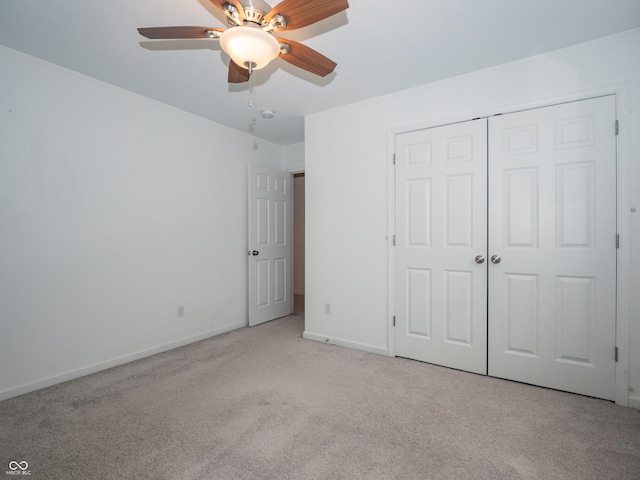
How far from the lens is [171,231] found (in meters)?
3.27

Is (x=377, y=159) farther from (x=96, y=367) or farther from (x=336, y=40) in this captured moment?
(x=96, y=367)

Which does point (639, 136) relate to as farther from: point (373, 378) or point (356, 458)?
point (356, 458)

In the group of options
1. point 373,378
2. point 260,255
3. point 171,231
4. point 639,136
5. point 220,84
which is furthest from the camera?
point 260,255

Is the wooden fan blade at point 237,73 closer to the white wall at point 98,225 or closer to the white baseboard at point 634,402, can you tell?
Result: the white wall at point 98,225

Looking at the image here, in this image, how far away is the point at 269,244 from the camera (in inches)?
168

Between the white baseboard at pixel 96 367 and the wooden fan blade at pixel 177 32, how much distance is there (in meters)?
2.57

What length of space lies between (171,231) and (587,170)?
3634mm

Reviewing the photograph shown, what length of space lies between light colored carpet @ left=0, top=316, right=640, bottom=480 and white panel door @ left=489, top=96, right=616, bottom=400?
0.79ft

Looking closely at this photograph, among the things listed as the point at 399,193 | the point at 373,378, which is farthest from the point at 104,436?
the point at 399,193

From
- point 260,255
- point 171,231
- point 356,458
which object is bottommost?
point 356,458

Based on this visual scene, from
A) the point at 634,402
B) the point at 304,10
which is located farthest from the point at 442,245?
the point at 304,10

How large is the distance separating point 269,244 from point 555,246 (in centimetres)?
312

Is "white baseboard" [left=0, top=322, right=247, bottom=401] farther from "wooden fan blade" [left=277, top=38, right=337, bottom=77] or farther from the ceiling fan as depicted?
"wooden fan blade" [left=277, top=38, right=337, bottom=77]

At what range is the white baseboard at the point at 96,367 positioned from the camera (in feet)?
7.43
